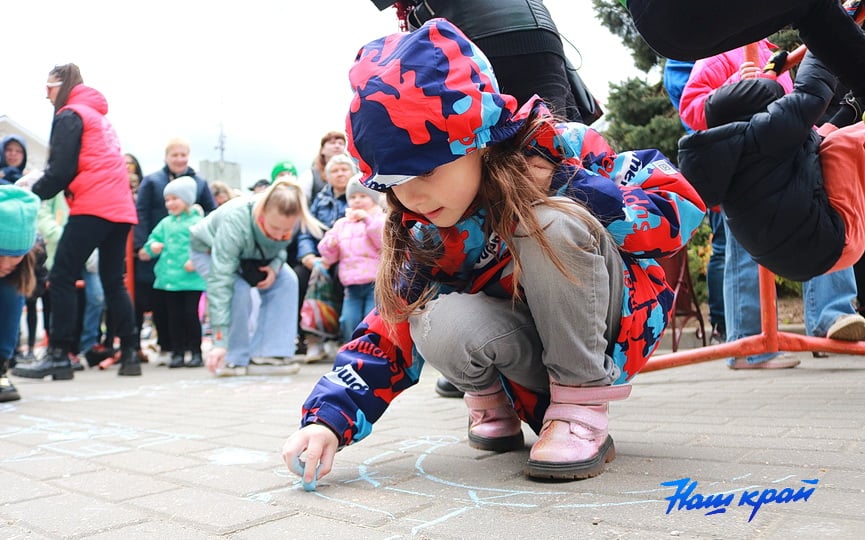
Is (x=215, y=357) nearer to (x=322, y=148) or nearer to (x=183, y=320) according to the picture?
(x=183, y=320)

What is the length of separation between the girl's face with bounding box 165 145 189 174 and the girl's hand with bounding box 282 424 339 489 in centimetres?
501

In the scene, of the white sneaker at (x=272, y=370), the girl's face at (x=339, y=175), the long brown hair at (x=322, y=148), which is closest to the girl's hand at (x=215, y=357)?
the white sneaker at (x=272, y=370)

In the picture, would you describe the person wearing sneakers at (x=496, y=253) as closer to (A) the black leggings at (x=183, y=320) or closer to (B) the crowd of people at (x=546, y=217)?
(B) the crowd of people at (x=546, y=217)

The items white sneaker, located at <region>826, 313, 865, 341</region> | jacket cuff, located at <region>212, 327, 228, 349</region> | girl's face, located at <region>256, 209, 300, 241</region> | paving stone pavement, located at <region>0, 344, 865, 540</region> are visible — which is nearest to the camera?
paving stone pavement, located at <region>0, 344, 865, 540</region>

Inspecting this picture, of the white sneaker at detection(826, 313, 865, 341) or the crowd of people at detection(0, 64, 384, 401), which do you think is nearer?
the white sneaker at detection(826, 313, 865, 341)

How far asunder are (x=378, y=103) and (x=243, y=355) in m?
3.81

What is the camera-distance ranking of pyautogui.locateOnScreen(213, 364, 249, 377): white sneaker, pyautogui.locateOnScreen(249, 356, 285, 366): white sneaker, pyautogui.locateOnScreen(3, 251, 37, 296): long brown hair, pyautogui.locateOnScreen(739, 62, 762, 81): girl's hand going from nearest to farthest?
1. pyautogui.locateOnScreen(739, 62, 762, 81): girl's hand
2. pyautogui.locateOnScreen(3, 251, 37, 296): long brown hair
3. pyautogui.locateOnScreen(213, 364, 249, 377): white sneaker
4. pyautogui.locateOnScreen(249, 356, 285, 366): white sneaker

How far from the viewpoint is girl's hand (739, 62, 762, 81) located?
9.35ft

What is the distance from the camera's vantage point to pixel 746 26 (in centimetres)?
144

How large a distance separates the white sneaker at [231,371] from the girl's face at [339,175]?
162 cm

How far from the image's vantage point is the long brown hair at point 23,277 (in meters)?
3.46

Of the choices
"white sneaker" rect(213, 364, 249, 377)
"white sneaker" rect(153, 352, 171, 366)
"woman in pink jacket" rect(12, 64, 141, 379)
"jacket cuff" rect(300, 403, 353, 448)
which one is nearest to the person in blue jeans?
"jacket cuff" rect(300, 403, 353, 448)

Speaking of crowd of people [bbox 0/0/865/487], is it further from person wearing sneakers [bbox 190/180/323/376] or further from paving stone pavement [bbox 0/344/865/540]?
person wearing sneakers [bbox 190/180/323/376]

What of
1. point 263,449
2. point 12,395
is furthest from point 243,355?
point 263,449
